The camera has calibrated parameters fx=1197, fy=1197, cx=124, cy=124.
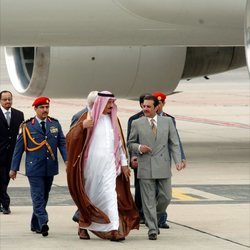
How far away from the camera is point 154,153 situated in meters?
11.4

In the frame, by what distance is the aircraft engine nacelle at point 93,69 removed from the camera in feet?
62.1

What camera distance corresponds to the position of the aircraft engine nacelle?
745 inches

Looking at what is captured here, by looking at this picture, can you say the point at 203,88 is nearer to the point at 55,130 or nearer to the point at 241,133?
the point at 241,133

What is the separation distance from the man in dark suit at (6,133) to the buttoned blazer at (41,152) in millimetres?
1115

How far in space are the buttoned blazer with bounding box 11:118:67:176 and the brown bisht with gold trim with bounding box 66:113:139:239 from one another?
1.19 ft

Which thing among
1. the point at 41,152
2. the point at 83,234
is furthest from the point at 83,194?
the point at 41,152

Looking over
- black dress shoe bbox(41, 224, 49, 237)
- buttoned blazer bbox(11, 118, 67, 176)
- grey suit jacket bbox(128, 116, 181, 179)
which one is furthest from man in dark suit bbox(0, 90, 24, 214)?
grey suit jacket bbox(128, 116, 181, 179)

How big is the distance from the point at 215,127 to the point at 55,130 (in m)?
14.3

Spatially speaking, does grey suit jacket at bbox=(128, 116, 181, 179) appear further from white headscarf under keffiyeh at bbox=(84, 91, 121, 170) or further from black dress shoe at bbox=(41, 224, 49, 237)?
black dress shoe at bbox=(41, 224, 49, 237)

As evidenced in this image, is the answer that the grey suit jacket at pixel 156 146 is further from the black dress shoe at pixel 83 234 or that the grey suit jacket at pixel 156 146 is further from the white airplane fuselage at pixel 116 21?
the white airplane fuselage at pixel 116 21

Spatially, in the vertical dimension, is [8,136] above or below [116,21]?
below

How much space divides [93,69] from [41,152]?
765 centimetres

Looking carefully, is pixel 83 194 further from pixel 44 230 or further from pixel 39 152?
pixel 39 152

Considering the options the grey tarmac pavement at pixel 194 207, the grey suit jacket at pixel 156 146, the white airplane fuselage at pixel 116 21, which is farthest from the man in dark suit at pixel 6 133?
the white airplane fuselage at pixel 116 21
